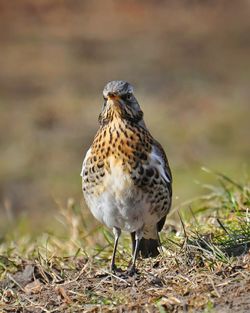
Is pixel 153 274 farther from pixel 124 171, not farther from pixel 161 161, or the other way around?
pixel 161 161

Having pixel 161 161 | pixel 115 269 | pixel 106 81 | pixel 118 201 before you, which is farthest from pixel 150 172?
pixel 106 81

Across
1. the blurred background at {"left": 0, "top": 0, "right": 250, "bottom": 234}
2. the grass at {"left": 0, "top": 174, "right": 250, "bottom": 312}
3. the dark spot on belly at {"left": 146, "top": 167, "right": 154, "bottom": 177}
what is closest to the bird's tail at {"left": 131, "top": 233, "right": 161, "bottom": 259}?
the grass at {"left": 0, "top": 174, "right": 250, "bottom": 312}

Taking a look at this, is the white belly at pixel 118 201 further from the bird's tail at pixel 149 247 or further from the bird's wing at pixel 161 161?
the bird's tail at pixel 149 247

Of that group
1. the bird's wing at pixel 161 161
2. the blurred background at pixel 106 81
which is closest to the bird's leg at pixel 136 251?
the bird's wing at pixel 161 161

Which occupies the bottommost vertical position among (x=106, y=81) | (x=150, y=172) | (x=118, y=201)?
(x=106, y=81)

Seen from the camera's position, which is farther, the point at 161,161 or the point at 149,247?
the point at 149,247

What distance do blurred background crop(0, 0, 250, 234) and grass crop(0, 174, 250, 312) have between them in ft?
3.74

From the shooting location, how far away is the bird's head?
7.55 meters

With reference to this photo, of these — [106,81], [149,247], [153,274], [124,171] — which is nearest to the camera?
[153,274]

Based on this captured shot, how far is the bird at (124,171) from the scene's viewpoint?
7.48 metres

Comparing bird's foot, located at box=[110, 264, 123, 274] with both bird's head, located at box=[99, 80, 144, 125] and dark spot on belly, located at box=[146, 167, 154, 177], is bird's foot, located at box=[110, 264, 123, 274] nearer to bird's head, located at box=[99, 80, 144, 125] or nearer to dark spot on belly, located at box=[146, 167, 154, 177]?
dark spot on belly, located at box=[146, 167, 154, 177]

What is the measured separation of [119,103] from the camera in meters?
7.55

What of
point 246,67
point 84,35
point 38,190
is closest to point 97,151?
point 38,190

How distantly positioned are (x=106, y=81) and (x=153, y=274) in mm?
13774
